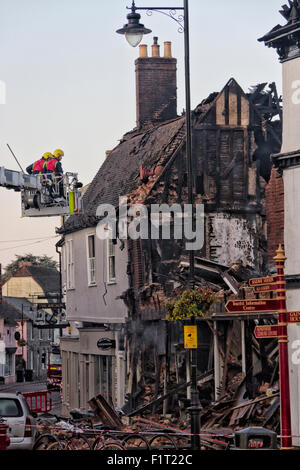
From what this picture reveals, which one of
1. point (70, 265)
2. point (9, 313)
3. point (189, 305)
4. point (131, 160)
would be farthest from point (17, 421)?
point (9, 313)

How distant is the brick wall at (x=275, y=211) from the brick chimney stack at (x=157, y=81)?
14289 mm

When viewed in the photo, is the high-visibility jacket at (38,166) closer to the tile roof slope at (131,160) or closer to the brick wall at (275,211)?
the tile roof slope at (131,160)

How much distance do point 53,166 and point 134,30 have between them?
33.7 feet

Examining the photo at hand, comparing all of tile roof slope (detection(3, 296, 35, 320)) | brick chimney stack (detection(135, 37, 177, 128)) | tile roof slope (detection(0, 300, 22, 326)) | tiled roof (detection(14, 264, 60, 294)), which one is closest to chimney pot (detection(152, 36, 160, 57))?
brick chimney stack (detection(135, 37, 177, 128))

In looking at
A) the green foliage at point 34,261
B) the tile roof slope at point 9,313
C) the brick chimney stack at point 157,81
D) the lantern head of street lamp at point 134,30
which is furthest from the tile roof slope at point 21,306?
the lantern head of street lamp at point 134,30

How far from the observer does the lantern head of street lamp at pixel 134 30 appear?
72.7ft

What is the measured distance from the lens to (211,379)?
26.6m

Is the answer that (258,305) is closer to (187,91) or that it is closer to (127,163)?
(187,91)

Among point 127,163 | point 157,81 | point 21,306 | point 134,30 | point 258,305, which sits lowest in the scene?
point 258,305

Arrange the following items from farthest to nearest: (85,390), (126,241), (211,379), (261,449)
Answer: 1. (85,390)
2. (126,241)
3. (211,379)
4. (261,449)

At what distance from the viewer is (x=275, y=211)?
874 inches
